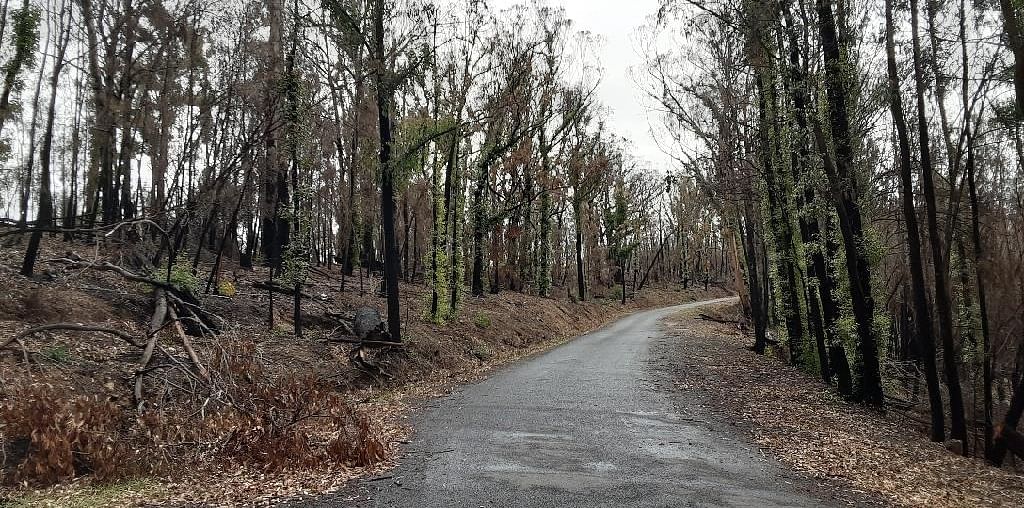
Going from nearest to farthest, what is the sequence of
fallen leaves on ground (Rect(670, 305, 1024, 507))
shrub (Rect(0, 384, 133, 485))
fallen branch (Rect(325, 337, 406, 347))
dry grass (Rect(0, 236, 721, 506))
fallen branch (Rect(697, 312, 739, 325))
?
shrub (Rect(0, 384, 133, 485)), dry grass (Rect(0, 236, 721, 506)), fallen leaves on ground (Rect(670, 305, 1024, 507)), fallen branch (Rect(325, 337, 406, 347)), fallen branch (Rect(697, 312, 739, 325))

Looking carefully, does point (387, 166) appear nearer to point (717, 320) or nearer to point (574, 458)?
point (574, 458)

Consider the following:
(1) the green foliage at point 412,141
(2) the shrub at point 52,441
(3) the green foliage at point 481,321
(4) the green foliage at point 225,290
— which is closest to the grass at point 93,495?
(2) the shrub at point 52,441

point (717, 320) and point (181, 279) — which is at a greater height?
point (181, 279)

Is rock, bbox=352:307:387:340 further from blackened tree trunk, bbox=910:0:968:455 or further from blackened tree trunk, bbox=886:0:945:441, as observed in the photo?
blackened tree trunk, bbox=910:0:968:455

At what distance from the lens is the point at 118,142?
16078mm

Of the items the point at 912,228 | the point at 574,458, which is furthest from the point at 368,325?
the point at 912,228

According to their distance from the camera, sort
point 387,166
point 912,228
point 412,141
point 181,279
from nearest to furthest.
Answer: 1. point 912,228
2. point 181,279
3. point 387,166
4. point 412,141

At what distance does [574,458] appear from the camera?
693cm

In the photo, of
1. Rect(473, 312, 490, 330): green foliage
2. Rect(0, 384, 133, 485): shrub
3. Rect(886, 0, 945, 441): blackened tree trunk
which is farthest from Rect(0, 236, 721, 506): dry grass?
Rect(886, 0, 945, 441): blackened tree trunk

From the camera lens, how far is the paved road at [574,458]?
5.63m

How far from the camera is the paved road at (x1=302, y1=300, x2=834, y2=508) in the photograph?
18.5 feet

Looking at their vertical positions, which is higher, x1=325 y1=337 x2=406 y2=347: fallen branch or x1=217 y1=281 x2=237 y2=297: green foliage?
x1=217 y1=281 x2=237 y2=297: green foliage

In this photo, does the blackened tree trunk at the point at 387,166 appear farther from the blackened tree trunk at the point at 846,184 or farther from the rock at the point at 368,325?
the blackened tree trunk at the point at 846,184

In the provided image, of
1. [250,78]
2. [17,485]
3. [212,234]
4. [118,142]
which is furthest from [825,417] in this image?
[212,234]
